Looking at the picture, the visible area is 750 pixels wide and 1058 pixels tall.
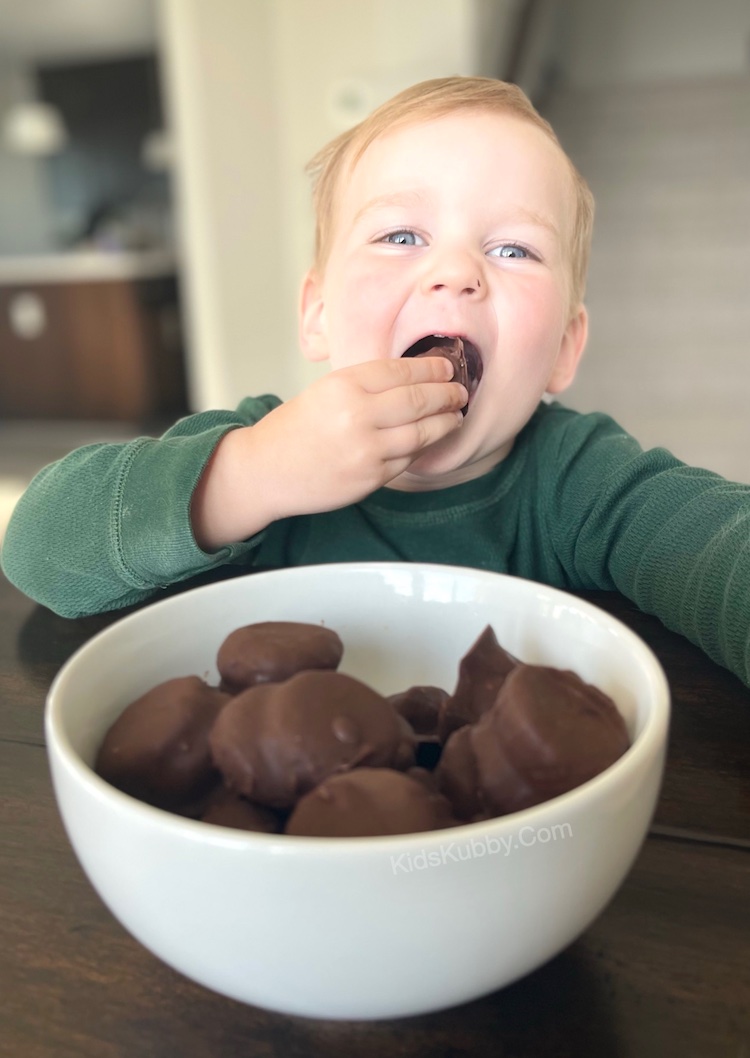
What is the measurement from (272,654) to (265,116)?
328 centimetres

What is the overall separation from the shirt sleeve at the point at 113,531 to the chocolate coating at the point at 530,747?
413mm

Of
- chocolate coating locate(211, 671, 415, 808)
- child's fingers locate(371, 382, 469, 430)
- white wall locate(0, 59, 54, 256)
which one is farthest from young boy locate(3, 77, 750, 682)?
white wall locate(0, 59, 54, 256)

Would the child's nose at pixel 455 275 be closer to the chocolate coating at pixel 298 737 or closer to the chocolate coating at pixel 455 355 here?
the chocolate coating at pixel 455 355

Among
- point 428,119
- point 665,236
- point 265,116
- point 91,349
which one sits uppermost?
point 428,119

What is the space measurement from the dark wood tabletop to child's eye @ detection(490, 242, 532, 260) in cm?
55

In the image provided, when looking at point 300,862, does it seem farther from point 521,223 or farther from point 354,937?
point 521,223

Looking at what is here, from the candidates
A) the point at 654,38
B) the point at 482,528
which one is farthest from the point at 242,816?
the point at 654,38

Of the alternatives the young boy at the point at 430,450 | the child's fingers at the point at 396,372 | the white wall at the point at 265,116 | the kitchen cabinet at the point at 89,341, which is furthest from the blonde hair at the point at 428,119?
the kitchen cabinet at the point at 89,341

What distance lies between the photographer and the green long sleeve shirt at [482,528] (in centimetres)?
68

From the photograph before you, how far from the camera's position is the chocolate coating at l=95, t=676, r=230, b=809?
Result: 35cm

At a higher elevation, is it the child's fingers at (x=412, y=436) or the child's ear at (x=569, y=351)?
the child's fingers at (x=412, y=436)

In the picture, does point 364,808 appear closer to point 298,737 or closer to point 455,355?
point 298,737

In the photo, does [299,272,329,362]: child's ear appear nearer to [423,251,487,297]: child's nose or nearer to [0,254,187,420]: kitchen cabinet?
[423,251,487,297]: child's nose

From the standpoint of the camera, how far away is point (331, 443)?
2.28 feet
